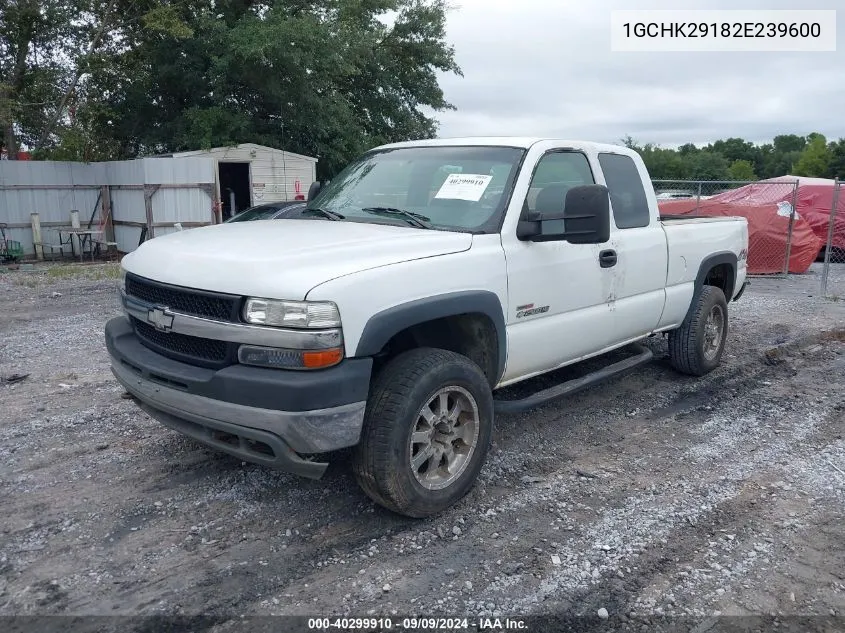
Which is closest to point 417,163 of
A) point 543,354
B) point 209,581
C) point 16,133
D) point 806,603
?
point 543,354

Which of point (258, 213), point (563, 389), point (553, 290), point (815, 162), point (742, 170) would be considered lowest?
point (563, 389)

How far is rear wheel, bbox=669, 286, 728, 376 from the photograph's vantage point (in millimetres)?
6262

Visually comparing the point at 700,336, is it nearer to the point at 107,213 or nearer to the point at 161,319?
the point at 161,319

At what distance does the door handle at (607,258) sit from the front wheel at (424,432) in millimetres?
1474

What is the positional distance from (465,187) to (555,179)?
0.71m

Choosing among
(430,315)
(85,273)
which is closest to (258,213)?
(85,273)

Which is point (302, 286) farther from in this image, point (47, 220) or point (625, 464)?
point (47, 220)

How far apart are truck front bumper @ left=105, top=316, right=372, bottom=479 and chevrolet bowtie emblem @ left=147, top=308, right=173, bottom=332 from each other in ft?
0.64

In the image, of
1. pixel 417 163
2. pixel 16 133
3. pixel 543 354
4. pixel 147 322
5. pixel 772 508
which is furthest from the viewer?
pixel 16 133

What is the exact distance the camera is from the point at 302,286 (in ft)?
10.6

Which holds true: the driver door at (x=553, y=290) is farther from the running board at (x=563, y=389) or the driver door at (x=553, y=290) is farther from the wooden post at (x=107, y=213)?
the wooden post at (x=107, y=213)

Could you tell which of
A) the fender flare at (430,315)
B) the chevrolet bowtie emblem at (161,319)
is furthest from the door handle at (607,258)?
the chevrolet bowtie emblem at (161,319)

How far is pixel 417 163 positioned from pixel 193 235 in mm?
1560

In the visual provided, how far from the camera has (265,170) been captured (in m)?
18.7
